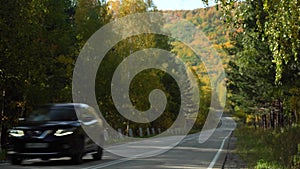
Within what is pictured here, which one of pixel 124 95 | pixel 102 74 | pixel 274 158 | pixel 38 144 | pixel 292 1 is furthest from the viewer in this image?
pixel 124 95

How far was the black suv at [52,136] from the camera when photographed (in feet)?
41.6

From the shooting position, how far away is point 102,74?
3428 cm

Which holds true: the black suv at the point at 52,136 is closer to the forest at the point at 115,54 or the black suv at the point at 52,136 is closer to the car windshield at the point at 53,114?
the car windshield at the point at 53,114

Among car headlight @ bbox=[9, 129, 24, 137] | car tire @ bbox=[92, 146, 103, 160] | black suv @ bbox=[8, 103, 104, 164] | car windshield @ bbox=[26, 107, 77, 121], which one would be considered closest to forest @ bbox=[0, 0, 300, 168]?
car windshield @ bbox=[26, 107, 77, 121]

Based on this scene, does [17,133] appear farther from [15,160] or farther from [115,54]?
[115,54]

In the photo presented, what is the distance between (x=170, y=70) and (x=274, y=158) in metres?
56.4

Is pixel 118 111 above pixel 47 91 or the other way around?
the other way around

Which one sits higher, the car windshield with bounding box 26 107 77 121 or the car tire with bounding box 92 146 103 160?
the car windshield with bounding box 26 107 77 121

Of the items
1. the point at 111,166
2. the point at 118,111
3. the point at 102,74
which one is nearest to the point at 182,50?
the point at 118,111

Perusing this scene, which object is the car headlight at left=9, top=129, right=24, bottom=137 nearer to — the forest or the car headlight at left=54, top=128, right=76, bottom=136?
the car headlight at left=54, top=128, right=76, bottom=136

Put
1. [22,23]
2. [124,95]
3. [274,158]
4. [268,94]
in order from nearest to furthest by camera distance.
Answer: [274,158] < [22,23] < [268,94] < [124,95]

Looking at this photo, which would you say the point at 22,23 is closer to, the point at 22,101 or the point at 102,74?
the point at 22,101

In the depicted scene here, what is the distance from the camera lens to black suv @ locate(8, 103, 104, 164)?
41.6 feet

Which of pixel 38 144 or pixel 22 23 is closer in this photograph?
pixel 38 144
